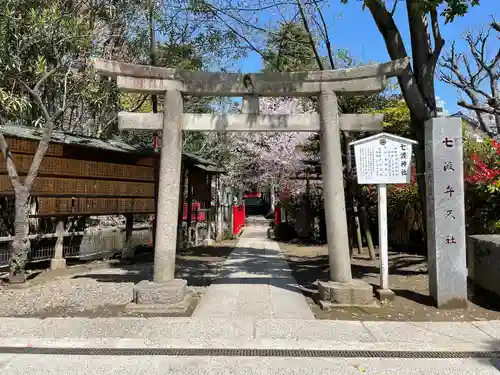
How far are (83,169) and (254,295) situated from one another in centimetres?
541

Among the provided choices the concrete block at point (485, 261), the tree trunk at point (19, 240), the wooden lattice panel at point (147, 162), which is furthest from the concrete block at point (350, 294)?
the wooden lattice panel at point (147, 162)

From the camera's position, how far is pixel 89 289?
8164mm

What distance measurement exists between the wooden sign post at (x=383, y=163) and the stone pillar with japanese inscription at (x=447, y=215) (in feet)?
2.11

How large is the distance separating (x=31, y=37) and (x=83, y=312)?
5.74 metres

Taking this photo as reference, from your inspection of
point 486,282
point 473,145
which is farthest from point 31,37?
point 473,145

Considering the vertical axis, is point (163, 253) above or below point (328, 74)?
below

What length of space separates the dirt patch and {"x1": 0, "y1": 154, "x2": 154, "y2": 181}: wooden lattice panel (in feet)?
16.5

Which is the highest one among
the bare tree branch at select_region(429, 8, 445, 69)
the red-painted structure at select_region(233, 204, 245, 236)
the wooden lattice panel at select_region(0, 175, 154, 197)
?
the bare tree branch at select_region(429, 8, 445, 69)

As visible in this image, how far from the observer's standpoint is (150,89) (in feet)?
24.4

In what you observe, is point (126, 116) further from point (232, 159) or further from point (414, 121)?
point (232, 159)

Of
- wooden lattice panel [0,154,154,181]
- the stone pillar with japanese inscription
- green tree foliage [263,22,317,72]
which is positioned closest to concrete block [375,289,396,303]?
the stone pillar with japanese inscription

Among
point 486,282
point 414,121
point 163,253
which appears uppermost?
point 414,121

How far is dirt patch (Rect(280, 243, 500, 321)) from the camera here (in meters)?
6.46

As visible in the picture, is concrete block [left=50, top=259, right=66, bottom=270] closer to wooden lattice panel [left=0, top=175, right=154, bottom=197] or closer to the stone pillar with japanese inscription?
wooden lattice panel [left=0, top=175, right=154, bottom=197]
